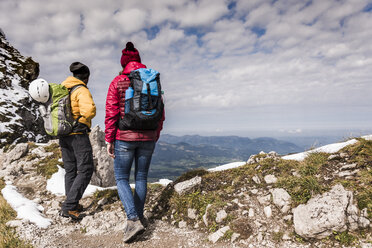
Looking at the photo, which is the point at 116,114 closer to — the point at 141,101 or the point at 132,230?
the point at 141,101

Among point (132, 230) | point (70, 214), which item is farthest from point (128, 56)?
point (70, 214)

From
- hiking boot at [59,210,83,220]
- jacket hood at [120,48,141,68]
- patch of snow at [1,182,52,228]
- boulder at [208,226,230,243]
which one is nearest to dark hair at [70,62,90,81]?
jacket hood at [120,48,141,68]

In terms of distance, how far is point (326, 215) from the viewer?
3557mm

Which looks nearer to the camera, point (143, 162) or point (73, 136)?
point (143, 162)

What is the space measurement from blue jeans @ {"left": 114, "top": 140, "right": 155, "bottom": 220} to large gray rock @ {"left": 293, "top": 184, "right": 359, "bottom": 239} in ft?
10.8

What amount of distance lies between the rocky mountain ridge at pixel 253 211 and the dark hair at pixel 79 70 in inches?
155

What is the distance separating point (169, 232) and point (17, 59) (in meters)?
40.0

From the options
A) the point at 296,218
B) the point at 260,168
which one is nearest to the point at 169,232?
the point at 296,218

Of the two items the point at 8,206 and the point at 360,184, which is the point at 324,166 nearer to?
the point at 360,184

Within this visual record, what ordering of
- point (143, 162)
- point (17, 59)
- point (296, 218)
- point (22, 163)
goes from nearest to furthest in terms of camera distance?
1. point (296, 218)
2. point (143, 162)
3. point (22, 163)
4. point (17, 59)

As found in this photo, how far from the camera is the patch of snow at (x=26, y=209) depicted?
497 cm

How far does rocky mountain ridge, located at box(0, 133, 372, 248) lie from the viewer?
3.55 m

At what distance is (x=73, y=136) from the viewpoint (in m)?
5.11

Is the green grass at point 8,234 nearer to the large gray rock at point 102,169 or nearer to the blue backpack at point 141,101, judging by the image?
the blue backpack at point 141,101
